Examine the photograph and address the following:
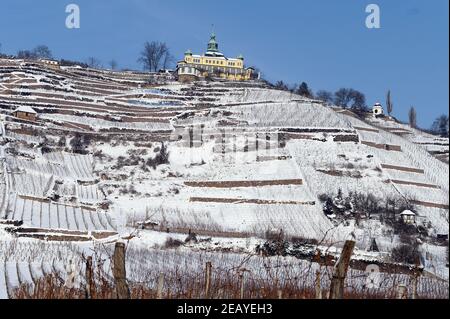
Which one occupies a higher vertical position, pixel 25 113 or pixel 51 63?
pixel 51 63

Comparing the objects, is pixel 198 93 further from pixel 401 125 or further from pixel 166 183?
pixel 166 183

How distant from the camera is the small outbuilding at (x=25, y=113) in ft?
109

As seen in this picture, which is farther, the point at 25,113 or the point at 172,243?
the point at 25,113

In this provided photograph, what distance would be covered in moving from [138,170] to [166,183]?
2659 millimetres

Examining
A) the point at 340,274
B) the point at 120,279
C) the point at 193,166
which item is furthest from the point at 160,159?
the point at 340,274

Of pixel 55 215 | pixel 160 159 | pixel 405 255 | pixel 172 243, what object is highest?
pixel 160 159

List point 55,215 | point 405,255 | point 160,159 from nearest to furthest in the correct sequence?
point 405,255 < point 55,215 < point 160,159

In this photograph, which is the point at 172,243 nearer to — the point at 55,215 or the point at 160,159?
the point at 55,215

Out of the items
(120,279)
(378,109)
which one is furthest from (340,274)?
(378,109)

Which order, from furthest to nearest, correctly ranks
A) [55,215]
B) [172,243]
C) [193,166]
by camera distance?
1. [193,166]
2. [55,215]
3. [172,243]

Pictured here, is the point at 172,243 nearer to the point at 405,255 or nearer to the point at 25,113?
the point at 405,255

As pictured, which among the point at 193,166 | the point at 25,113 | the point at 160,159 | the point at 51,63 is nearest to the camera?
the point at 193,166

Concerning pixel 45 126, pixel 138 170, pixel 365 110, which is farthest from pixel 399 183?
pixel 365 110

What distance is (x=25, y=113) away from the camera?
33438mm
